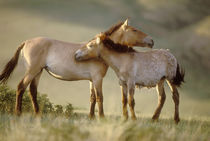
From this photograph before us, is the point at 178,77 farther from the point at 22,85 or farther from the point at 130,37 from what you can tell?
the point at 22,85

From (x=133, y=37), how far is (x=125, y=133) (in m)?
5.23

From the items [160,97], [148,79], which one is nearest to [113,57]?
[148,79]

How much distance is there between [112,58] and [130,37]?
1066 millimetres

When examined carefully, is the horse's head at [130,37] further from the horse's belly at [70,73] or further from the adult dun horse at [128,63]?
the horse's belly at [70,73]

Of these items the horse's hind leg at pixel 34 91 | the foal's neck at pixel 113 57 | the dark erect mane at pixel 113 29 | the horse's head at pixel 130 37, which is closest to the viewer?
the foal's neck at pixel 113 57

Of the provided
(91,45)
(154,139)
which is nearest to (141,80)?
(91,45)

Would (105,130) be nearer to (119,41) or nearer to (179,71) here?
(119,41)

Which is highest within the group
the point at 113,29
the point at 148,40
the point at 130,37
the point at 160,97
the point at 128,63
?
the point at 113,29

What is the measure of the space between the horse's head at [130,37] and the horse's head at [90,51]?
28.2 inches

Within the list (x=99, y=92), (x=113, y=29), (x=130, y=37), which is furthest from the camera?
(x=113, y=29)

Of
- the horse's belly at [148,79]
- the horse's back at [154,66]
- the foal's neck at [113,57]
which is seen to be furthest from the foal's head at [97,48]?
the horse's belly at [148,79]

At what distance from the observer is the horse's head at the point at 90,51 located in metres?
8.50

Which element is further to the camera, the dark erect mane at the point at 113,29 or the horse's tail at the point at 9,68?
the horse's tail at the point at 9,68

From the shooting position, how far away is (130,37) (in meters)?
8.95
